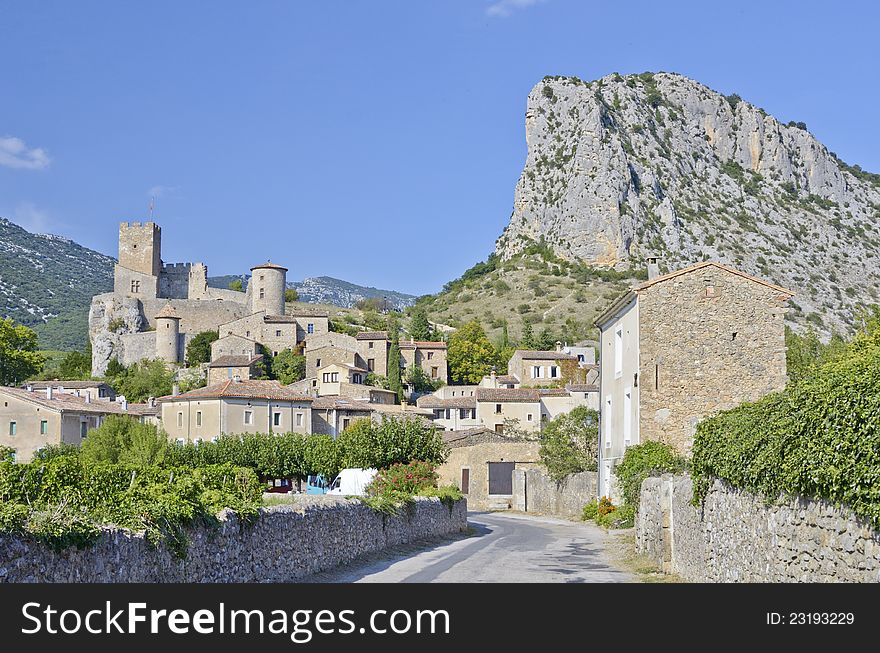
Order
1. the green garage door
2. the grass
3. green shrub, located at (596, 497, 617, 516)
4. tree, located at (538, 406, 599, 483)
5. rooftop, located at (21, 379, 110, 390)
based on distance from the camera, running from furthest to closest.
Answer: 1. rooftop, located at (21, 379, 110, 390)
2. the green garage door
3. tree, located at (538, 406, 599, 483)
4. green shrub, located at (596, 497, 617, 516)
5. the grass

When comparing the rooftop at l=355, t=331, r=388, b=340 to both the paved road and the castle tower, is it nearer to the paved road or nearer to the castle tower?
the castle tower

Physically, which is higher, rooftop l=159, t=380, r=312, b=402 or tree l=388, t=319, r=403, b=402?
tree l=388, t=319, r=403, b=402

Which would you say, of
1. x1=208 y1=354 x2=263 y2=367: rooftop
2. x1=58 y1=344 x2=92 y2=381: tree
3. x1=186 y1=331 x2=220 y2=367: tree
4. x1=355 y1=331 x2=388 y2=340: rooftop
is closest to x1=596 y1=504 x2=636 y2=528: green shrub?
x1=208 y1=354 x2=263 y2=367: rooftop

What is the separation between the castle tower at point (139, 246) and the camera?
134 meters

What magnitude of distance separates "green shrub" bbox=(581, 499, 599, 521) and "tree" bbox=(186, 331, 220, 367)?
7833 centimetres

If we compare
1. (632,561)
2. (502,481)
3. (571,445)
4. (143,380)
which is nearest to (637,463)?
(632,561)

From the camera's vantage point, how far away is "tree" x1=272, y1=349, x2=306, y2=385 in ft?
343

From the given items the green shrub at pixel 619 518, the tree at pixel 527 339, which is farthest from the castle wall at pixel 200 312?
the green shrub at pixel 619 518

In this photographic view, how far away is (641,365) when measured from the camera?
1350 inches

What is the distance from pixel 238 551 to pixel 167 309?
4329 inches

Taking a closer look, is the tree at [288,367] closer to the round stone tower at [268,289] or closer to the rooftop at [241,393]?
the round stone tower at [268,289]

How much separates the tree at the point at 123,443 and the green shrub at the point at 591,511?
18835 millimetres
